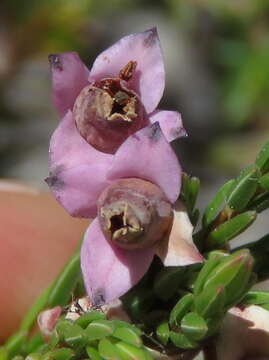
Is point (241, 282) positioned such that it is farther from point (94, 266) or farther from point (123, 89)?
point (123, 89)

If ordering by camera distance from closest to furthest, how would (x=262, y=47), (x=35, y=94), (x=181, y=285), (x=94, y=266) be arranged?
(x=94, y=266) → (x=181, y=285) → (x=262, y=47) → (x=35, y=94)

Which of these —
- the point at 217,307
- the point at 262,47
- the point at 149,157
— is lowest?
the point at 262,47

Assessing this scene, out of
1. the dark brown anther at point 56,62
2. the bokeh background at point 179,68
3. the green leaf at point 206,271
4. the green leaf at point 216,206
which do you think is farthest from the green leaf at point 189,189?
the bokeh background at point 179,68

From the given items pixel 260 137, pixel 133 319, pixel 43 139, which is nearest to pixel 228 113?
pixel 260 137

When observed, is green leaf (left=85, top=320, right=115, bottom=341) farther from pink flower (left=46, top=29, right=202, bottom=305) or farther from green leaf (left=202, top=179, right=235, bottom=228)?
green leaf (left=202, top=179, right=235, bottom=228)

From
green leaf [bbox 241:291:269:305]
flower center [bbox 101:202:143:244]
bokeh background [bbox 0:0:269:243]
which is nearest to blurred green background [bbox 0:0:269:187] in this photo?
bokeh background [bbox 0:0:269:243]

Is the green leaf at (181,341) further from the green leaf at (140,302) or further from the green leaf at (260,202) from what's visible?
the green leaf at (260,202)

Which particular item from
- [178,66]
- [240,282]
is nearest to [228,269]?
[240,282]
